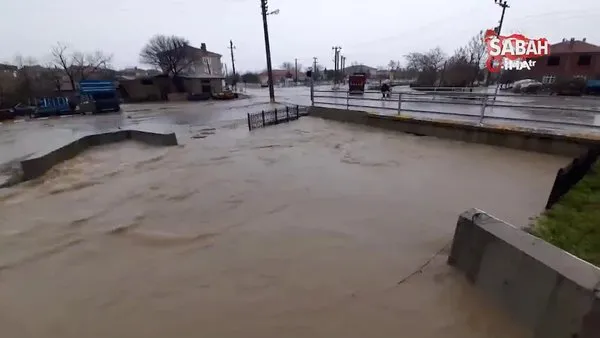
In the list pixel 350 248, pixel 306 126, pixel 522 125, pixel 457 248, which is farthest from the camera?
pixel 306 126

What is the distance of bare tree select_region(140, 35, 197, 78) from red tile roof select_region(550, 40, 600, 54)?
1809 inches

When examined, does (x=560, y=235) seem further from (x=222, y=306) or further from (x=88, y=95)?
(x=88, y=95)

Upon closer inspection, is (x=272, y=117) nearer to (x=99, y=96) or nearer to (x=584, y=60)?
(x=99, y=96)

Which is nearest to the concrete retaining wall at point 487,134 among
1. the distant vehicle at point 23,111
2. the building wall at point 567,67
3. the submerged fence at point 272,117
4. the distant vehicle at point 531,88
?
the submerged fence at point 272,117

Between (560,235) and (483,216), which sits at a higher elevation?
(483,216)

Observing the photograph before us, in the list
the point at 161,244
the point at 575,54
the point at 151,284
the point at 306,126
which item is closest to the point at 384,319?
the point at 151,284

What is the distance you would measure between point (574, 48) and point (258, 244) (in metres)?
50.5

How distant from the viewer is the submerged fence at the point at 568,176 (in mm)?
4074

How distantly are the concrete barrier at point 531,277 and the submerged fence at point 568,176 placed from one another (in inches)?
77.9

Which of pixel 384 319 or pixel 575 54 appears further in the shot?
pixel 575 54

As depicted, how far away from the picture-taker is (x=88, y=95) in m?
24.1

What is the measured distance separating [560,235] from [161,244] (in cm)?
442

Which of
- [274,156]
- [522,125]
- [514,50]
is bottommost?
[274,156]

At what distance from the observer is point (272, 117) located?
44.7ft
